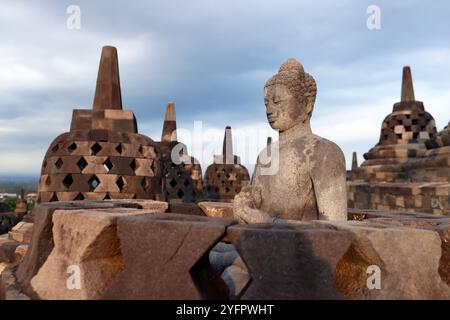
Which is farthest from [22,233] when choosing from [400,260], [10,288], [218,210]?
A: [400,260]

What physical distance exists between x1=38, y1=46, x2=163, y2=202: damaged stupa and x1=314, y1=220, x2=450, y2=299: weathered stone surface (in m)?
4.09

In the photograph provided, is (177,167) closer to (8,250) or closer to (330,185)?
(8,250)

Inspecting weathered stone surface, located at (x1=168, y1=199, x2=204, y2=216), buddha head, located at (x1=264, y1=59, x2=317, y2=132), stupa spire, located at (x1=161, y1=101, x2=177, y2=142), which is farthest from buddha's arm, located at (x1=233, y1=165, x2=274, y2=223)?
stupa spire, located at (x1=161, y1=101, x2=177, y2=142)

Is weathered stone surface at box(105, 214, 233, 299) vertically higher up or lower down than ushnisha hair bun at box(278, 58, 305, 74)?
lower down

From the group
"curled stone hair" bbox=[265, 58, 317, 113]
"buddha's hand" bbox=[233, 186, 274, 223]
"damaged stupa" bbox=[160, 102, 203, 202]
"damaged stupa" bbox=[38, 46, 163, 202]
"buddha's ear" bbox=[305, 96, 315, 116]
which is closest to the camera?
A: "buddha's hand" bbox=[233, 186, 274, 223]

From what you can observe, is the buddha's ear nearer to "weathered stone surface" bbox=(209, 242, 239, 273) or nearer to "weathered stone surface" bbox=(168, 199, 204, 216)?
"weathered stone surface" bbox=(209, 242, 239, 273)

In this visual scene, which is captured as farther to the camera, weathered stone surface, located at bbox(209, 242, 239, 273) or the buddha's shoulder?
the buddha's shoulder

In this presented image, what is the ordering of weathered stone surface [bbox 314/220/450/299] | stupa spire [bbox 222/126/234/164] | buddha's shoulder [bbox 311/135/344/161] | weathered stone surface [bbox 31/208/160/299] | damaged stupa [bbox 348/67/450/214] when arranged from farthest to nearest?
stupa spire [bbox 222/126/234/164] → damaged stupa [bbox 348/67/450/214] → buddha's shoulder [bbox 311/135/344/161] → weathered stone surface [bbox 31/208/160/299] → weathered stone surface [bbox 314/220/450/299]

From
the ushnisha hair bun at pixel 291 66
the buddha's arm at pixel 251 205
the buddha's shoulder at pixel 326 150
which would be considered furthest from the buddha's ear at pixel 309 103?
the buddha's arm at pixel 251 205

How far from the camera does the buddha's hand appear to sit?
7.80 feet

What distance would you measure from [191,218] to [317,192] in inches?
41.4

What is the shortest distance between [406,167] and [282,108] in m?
8.89

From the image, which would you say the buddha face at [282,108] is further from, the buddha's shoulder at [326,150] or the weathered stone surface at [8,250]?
the weathered stone surface at [8,250]
